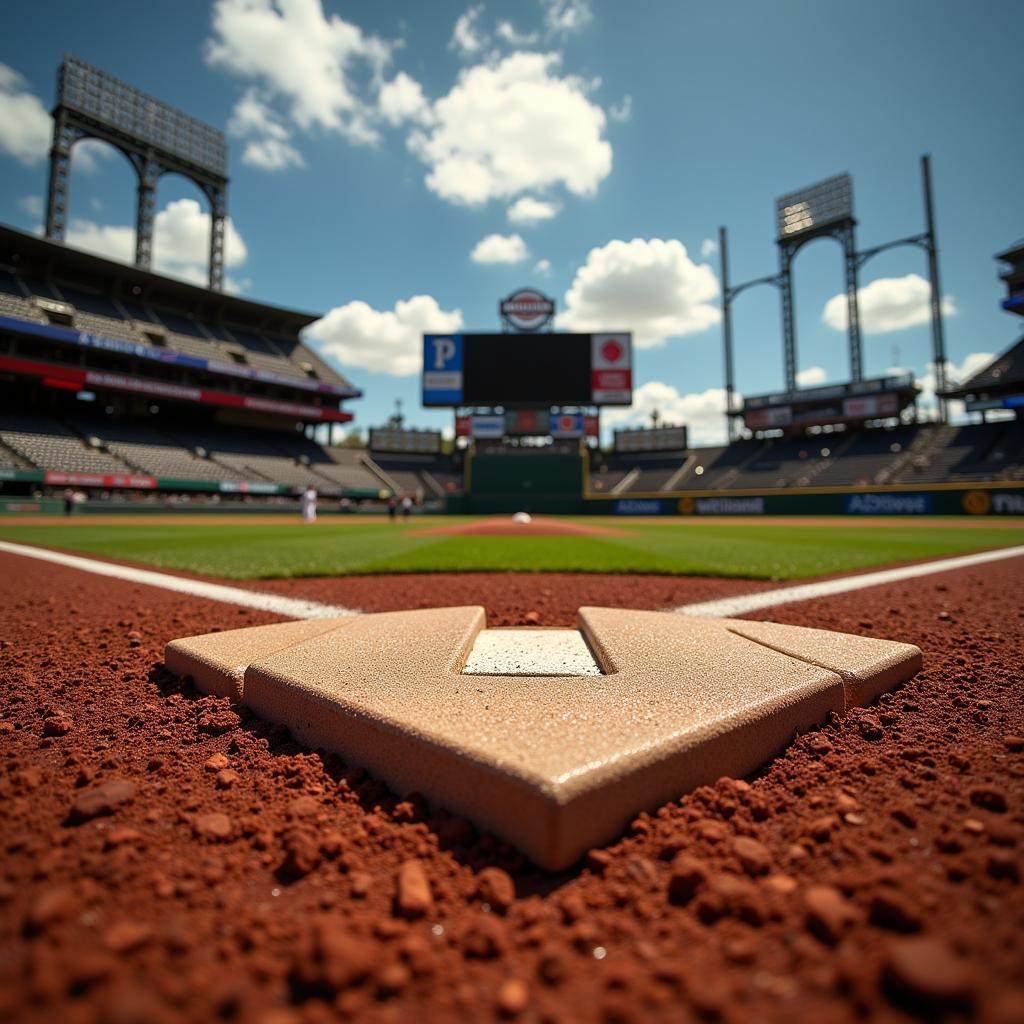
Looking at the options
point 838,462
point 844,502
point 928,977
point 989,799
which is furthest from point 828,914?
point 838,462

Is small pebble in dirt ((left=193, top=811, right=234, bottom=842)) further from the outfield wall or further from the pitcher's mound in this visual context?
the outfield wall

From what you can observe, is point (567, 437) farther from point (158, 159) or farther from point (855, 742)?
point (855, 742)

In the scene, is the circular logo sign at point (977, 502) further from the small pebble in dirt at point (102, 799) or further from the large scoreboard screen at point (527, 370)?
the small pebble in dirt at point (102, 799)

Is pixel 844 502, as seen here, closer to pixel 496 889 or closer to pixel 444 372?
pixel 444 372

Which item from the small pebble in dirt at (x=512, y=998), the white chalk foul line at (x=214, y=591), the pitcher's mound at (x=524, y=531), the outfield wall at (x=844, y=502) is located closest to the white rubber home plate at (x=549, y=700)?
the small pebble in dirt at (x=512, y=998)

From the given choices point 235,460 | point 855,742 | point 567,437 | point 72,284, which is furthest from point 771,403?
point 72,284
